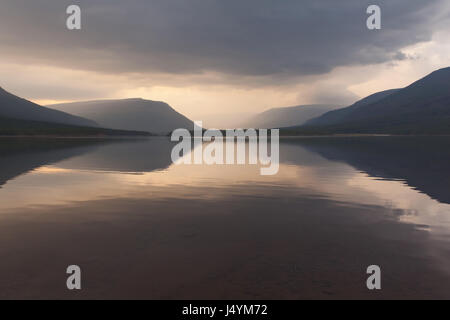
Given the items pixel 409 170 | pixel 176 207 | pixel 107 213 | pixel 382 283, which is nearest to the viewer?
pixel 382 283

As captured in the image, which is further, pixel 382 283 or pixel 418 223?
pixel 418 223

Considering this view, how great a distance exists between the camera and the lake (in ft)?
26.7

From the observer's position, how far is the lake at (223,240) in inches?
320

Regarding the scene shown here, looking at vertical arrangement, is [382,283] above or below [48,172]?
below

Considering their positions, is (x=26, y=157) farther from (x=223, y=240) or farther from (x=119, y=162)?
(x=223, y=240)

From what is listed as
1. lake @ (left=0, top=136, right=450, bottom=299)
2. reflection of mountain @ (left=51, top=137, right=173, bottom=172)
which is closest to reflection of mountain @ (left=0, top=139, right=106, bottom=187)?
reflection of mountain @ (left=51, top=137, right=173, bottom=172)

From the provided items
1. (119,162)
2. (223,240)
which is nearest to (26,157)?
(119,162)

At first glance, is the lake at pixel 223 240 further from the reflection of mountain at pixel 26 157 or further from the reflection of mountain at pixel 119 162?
the reflection of mountain at pixel 119 162

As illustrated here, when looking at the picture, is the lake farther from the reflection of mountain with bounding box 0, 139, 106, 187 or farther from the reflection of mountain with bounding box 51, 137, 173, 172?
the reflection of mountain with bounding box 51, 137, 173, 172

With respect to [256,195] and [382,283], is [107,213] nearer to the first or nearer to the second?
[256,195]

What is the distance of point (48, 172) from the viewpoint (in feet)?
Result: 94.8
